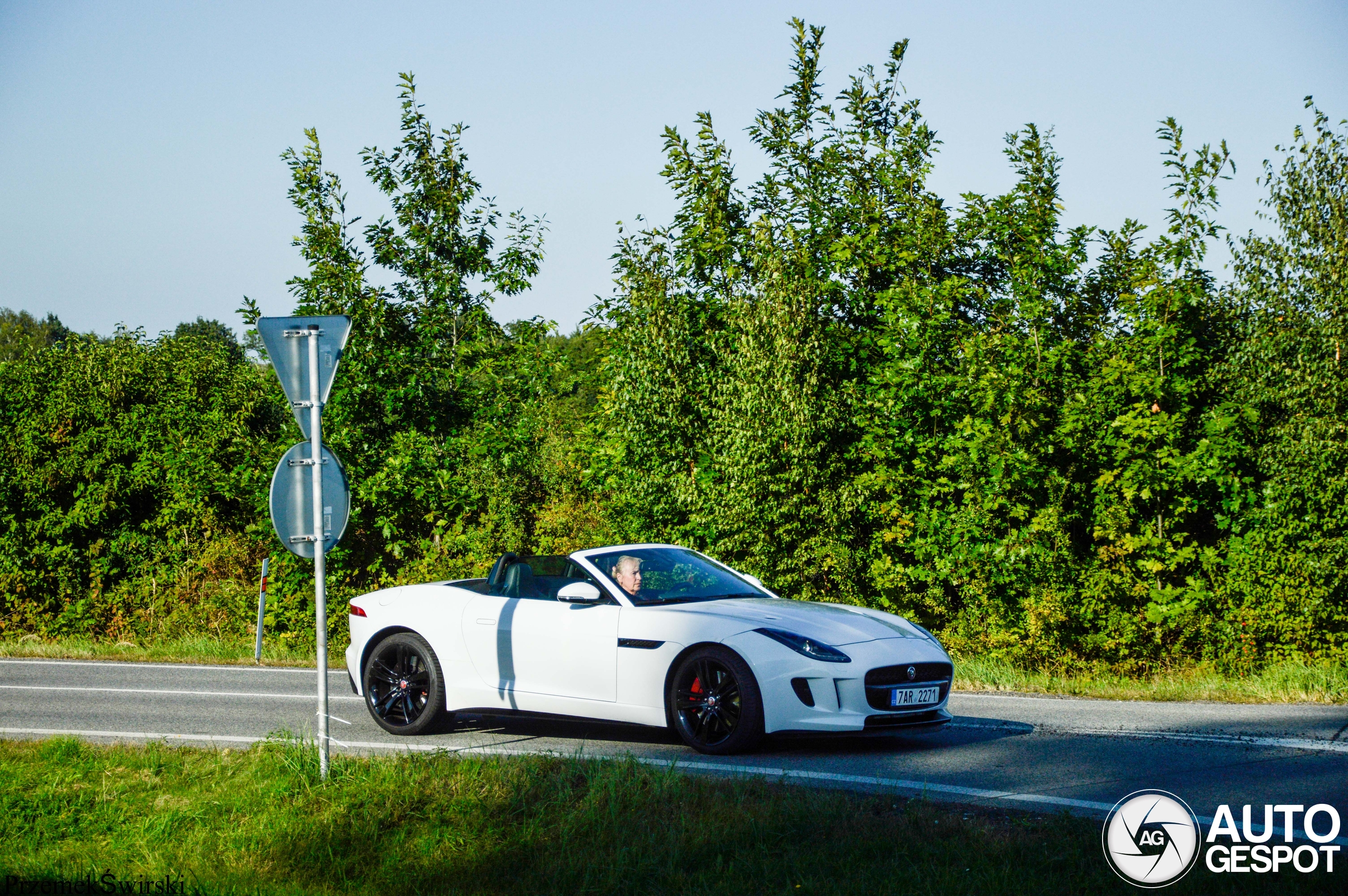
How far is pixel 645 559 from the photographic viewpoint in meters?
9.13

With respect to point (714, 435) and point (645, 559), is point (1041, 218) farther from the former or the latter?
point (645, 559)

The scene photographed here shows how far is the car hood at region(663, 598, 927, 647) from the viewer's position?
7992 mm

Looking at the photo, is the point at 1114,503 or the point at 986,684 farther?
the point at 1114,503

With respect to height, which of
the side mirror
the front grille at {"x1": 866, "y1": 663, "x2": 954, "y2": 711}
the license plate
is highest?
the side mirror

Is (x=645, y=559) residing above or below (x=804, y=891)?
above

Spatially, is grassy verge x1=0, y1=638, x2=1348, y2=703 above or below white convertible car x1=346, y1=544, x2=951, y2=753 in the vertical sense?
below

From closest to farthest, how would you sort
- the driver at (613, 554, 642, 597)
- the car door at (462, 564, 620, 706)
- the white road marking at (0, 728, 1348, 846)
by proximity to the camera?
the white road marking at (0, 728, 1348, 846)
the car door at (462, 564, 620, 706)
the driver at (613, 554, 642, 597)

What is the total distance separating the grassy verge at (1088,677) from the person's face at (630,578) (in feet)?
16.8

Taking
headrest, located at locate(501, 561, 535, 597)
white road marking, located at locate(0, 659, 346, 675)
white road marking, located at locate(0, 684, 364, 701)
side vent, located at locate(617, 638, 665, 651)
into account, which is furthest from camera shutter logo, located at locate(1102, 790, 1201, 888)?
white road marking, located at locate(0, 659, 346, 675)

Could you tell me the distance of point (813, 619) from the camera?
8.26m

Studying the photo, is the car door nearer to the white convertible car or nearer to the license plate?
the white convertible car

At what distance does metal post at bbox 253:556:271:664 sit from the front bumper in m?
11.8

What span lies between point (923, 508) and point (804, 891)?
12.5 meters

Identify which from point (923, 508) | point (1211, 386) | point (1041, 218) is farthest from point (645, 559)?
point (1041, 218)
